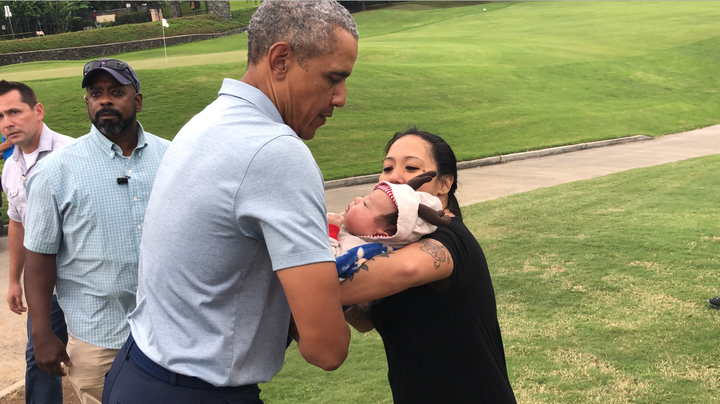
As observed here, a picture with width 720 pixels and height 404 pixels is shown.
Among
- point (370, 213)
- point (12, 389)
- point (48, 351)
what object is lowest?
point (12, 389)

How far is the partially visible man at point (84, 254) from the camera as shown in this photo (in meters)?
3.38

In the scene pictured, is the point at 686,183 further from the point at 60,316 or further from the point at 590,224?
the point at 60,316

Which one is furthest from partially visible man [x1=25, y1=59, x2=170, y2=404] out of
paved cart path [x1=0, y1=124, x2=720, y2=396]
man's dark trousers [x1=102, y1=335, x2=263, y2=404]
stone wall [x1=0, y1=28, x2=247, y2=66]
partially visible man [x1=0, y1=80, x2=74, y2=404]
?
stone wall [x1=0, y1=28, x2=247, y2=66]

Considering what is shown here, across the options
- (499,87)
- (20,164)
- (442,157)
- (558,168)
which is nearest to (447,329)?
(442,157)

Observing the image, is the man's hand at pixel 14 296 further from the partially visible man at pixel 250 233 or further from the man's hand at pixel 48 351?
the partially visible man at pixel 250 233

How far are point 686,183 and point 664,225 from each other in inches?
133

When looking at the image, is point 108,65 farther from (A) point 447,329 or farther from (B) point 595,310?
(B) point 595,310

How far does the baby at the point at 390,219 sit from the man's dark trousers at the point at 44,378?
2.80 meters

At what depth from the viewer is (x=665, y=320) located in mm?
5430

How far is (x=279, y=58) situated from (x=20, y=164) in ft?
12.7

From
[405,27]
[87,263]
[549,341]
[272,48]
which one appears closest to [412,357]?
[272,48]

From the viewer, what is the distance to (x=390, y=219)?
2.00 m

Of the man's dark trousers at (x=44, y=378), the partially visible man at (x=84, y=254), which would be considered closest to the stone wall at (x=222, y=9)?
the man's dark trousers at (x=44, y=378)

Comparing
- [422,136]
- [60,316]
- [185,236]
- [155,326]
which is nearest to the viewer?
[185,236]
